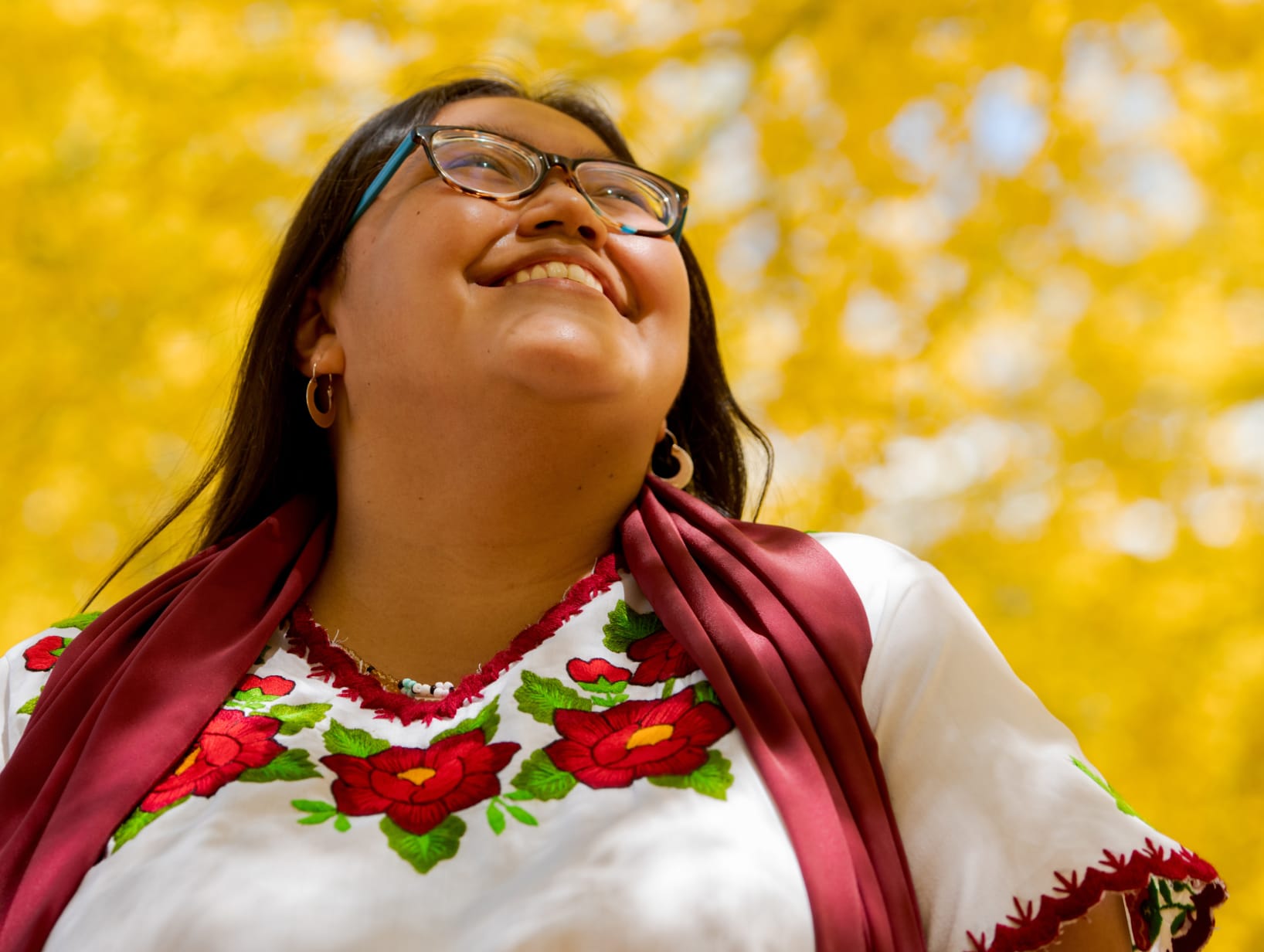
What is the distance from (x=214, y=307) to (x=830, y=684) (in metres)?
1.91

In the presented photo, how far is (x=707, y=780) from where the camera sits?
1.05 meters

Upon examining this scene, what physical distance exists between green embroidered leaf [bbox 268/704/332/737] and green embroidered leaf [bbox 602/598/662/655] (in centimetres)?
28

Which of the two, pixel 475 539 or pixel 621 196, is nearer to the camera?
pixel 475 539

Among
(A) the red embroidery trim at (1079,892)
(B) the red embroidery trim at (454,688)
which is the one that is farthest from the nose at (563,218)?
(A) the red embroidery trim at (1079,892)

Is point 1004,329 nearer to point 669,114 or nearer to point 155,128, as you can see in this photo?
point 669,114

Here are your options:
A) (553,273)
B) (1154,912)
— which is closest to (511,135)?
(553,273)

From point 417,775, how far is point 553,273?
564 mm

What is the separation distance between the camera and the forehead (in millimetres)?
1542

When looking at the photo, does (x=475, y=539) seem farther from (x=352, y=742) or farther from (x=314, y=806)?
(x=314, y=806)

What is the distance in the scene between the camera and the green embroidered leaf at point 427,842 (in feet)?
3.29

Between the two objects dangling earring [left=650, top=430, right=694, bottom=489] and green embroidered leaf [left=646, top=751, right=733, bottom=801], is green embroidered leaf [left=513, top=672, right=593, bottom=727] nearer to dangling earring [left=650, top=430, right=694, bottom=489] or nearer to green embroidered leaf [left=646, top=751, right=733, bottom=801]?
green embroidered leaf [left=646, top=751, right=733, bottom=801]

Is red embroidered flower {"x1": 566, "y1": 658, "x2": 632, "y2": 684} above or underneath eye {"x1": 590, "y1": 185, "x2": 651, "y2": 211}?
underneath

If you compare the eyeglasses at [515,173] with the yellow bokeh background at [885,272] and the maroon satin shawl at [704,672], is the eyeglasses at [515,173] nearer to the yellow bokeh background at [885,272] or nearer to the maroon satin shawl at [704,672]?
the maroon satin shawl at [704,672]

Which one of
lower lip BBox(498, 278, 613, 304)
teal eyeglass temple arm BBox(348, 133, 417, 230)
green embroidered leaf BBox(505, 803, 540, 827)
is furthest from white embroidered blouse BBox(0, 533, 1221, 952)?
teal eyeglass temple arm BBox(348, 133, 417, 230)
